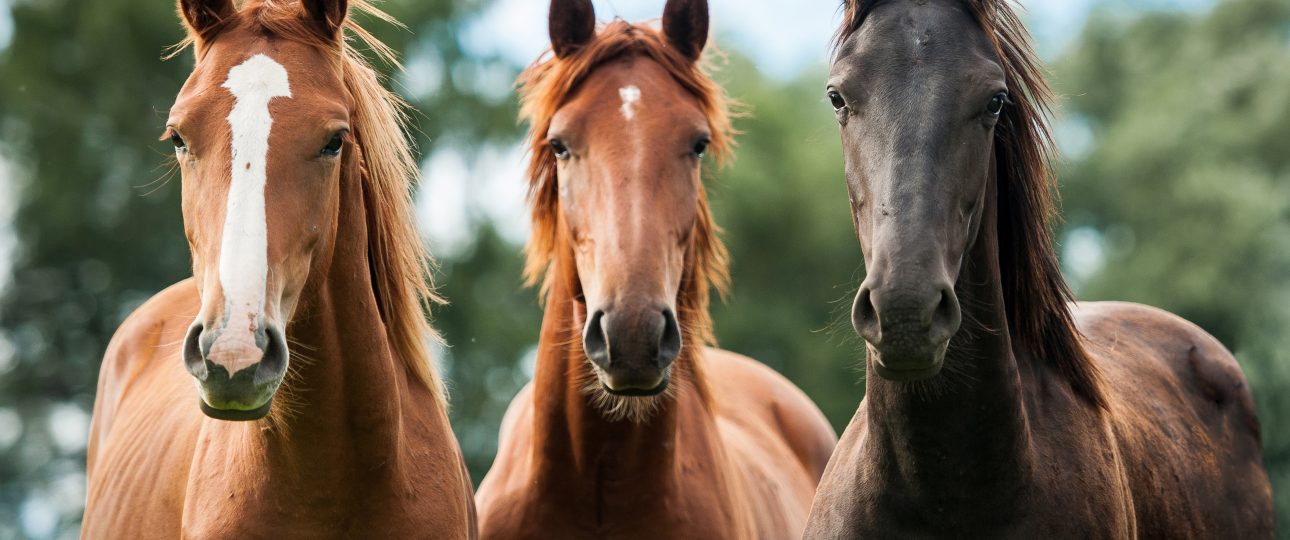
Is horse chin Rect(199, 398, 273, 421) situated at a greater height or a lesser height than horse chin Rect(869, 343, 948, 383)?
greater

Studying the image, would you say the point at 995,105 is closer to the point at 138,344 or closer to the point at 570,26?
the point at 570,26

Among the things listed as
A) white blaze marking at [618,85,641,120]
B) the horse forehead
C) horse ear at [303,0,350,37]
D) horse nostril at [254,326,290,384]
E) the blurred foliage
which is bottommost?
horse nostril at [254,326,290,384]

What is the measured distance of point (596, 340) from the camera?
157 inches

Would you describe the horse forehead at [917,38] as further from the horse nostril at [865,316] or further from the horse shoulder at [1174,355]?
the horse shoulder at [1174,355]

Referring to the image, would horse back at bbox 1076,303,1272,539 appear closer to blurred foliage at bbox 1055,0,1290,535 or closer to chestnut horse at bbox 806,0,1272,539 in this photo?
chestnut horse at bbox 806,0,1272,539

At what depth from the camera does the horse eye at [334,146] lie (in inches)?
135

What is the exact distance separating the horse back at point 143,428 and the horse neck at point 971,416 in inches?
91.7

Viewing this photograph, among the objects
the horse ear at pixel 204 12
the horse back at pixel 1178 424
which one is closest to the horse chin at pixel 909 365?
the horse back at pixel 1178 424

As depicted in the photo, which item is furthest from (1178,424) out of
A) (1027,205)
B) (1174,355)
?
(1027,205)

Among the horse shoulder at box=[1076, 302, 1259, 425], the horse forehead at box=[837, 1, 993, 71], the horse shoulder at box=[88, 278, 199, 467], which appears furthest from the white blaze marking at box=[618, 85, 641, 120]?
the horse shoulder at box=[88, 278, 199, 467]

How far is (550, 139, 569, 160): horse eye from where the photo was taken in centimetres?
452

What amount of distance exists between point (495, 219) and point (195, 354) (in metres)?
15.3

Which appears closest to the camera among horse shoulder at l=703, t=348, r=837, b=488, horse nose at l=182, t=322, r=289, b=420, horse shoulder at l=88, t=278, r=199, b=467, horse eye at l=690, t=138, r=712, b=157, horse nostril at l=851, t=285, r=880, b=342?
horse nose at l=182, t=322, r=289, b=420

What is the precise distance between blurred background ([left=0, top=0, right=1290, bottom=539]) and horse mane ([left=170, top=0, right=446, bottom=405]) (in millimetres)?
8093
